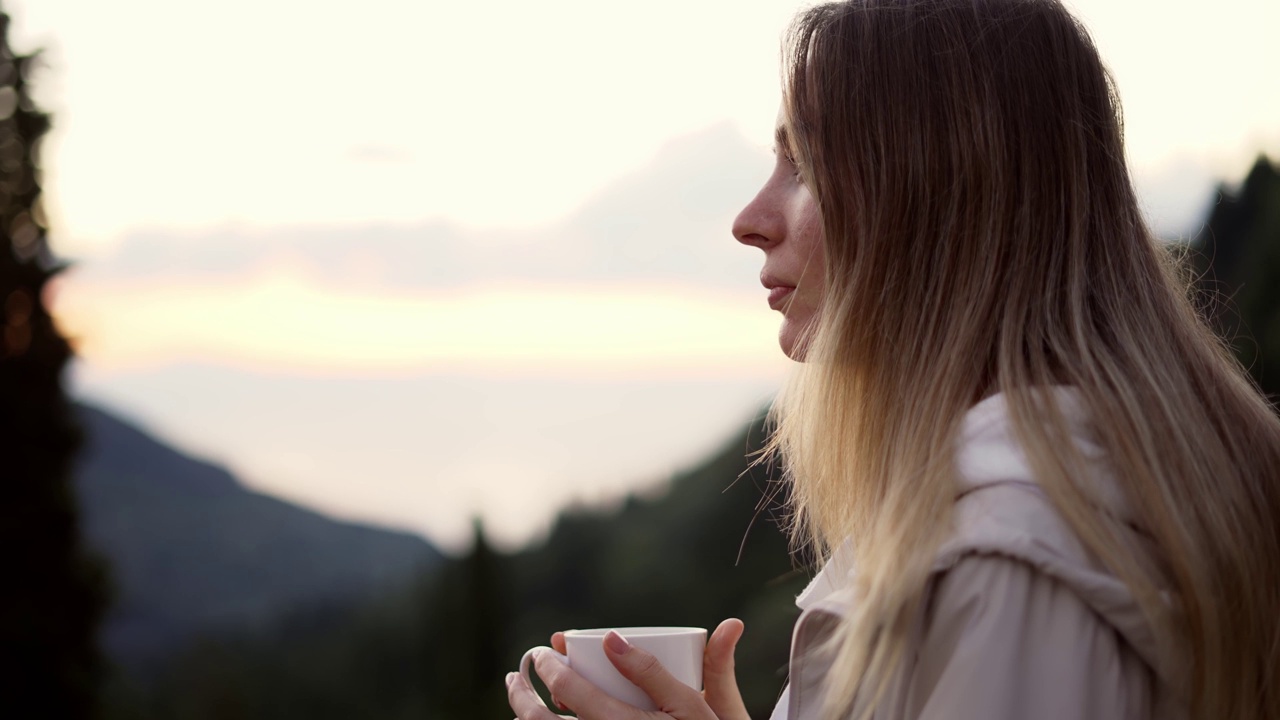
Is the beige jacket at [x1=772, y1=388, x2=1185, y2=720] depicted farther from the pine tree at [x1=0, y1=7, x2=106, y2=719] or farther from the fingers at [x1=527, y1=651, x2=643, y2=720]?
the pine tree at [x1=0, y1=7, x2=106, y2=719]

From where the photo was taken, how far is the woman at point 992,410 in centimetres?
98

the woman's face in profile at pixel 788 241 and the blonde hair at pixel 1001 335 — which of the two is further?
the woman's face in profile at pixel 788 241

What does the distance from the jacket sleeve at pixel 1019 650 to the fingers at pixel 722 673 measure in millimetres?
649

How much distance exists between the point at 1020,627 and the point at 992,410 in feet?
0.76

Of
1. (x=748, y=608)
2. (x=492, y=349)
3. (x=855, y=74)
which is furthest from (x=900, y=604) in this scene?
(x=492, y=349)

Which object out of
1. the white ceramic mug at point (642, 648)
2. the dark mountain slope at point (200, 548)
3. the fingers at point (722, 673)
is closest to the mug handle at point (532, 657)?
the white ceramic mug at point (642, 648)

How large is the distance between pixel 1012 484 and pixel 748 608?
17.4 ft

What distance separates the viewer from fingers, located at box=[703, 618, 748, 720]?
164 centimetres

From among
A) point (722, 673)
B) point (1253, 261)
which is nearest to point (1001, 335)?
point (722, 673)

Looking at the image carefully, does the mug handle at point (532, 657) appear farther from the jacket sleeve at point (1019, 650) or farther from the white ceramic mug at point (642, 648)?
the jacket sleeve at point (1019, 650)

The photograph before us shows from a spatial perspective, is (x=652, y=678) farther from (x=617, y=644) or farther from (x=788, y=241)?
(x=788, y=241)

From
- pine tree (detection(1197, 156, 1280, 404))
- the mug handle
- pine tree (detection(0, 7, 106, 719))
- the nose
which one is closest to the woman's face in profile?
the nose

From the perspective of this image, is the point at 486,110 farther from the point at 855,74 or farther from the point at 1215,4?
the point at 855,74

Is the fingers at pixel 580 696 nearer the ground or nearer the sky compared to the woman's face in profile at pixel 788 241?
nearer the ground
